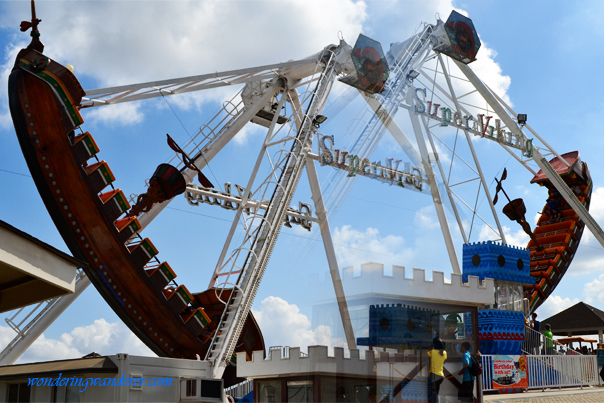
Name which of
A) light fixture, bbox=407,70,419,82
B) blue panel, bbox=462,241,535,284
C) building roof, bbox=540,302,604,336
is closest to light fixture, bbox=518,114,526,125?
light fixture, bbox=407,70,419,82

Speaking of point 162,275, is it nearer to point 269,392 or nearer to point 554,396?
point 269,392

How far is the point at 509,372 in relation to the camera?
1711 cm

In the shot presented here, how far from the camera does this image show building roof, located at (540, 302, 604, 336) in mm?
34072

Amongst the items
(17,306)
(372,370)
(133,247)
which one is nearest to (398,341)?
(372,370)

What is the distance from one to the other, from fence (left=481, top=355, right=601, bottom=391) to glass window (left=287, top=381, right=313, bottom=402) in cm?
823

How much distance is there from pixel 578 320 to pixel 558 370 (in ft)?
58.8

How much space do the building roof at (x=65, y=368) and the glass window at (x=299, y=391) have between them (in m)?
3.47

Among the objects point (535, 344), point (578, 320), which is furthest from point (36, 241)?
point (578, 320)

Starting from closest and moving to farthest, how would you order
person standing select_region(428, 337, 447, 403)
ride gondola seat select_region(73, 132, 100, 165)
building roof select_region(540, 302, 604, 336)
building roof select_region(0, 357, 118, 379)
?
person standing select_region(428, 337, 447, 403) → building roof select_region(0, 357, 118, 379) → ride gondola seat select_region(73, 132, 100, 165) → building roof select_region(540, 302, 604, 336)

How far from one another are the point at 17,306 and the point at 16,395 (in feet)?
8.43

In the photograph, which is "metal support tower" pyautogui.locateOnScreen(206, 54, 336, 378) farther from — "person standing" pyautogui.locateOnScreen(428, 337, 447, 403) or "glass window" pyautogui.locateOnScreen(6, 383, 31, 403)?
"person standing" pyautogui.locateOnScreen(428, 337, 447, 403)

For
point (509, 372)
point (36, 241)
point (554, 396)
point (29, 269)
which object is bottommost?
point (554, 396)

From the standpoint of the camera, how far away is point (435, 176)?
78.9ft

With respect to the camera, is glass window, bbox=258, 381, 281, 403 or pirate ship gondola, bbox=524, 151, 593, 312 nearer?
glass window, bbox=258, 381, 281, 403
